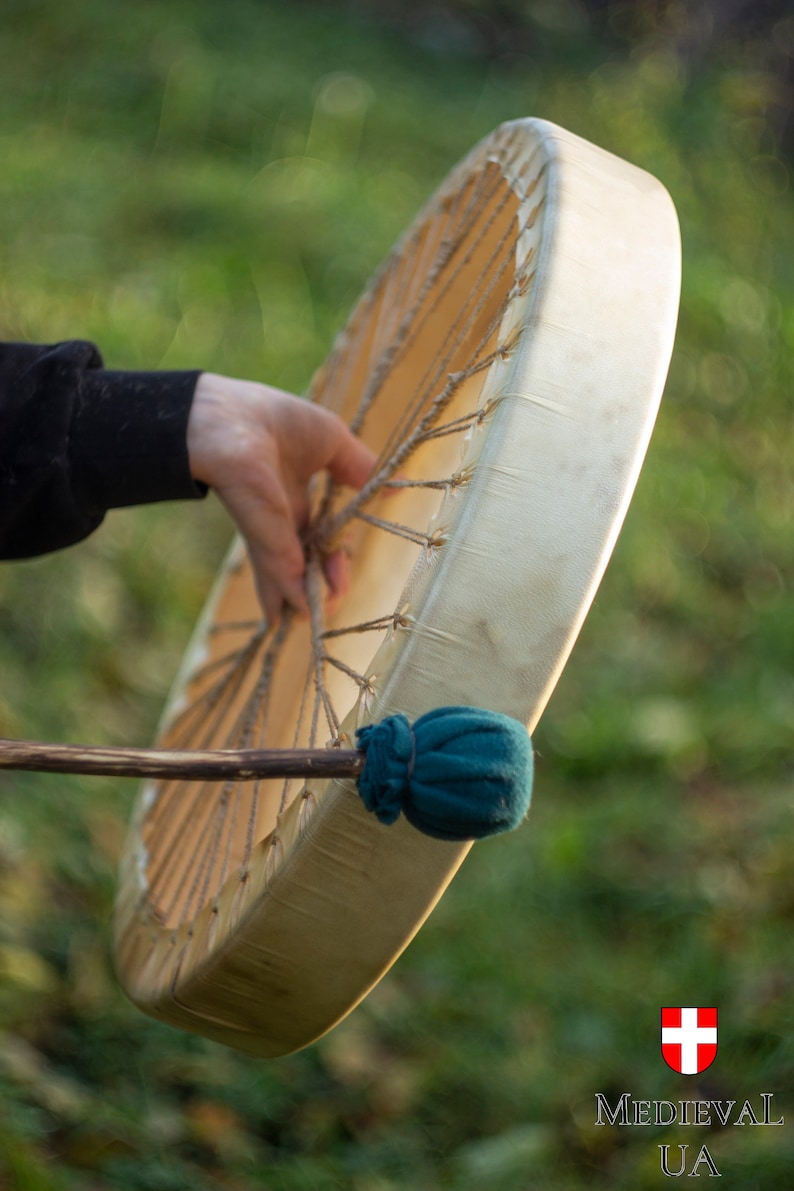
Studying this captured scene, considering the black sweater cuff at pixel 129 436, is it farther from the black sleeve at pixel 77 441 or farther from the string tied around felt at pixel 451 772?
the string tied around felt at pixel 451 772

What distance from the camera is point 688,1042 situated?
179 centimetres

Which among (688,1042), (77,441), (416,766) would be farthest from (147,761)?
(688,1042)

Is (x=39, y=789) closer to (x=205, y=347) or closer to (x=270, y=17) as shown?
(x=205, y=347)

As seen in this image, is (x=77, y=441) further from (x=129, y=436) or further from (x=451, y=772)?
(x=451, y=772)

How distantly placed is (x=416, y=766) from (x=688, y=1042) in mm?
1246

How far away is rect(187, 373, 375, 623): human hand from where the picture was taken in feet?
4.13

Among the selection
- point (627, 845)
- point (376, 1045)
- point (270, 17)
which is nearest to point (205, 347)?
point (627, 845)

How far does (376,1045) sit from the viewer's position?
1.83m

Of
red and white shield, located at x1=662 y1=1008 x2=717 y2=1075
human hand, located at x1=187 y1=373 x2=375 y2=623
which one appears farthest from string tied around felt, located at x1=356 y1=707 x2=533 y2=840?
red and white shield, located at x1=662 y1=1008 x2=717 y2=1075

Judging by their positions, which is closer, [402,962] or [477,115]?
[402,962]

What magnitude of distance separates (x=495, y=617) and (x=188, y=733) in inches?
33.6

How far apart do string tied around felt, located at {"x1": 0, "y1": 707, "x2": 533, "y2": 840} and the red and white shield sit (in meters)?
1.20

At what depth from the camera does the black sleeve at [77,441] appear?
3.88 ft

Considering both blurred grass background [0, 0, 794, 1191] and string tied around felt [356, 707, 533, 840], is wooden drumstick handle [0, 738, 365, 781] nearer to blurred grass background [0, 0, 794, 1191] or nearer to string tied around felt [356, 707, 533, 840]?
string tied around felt [356, 707, 533, 840]
